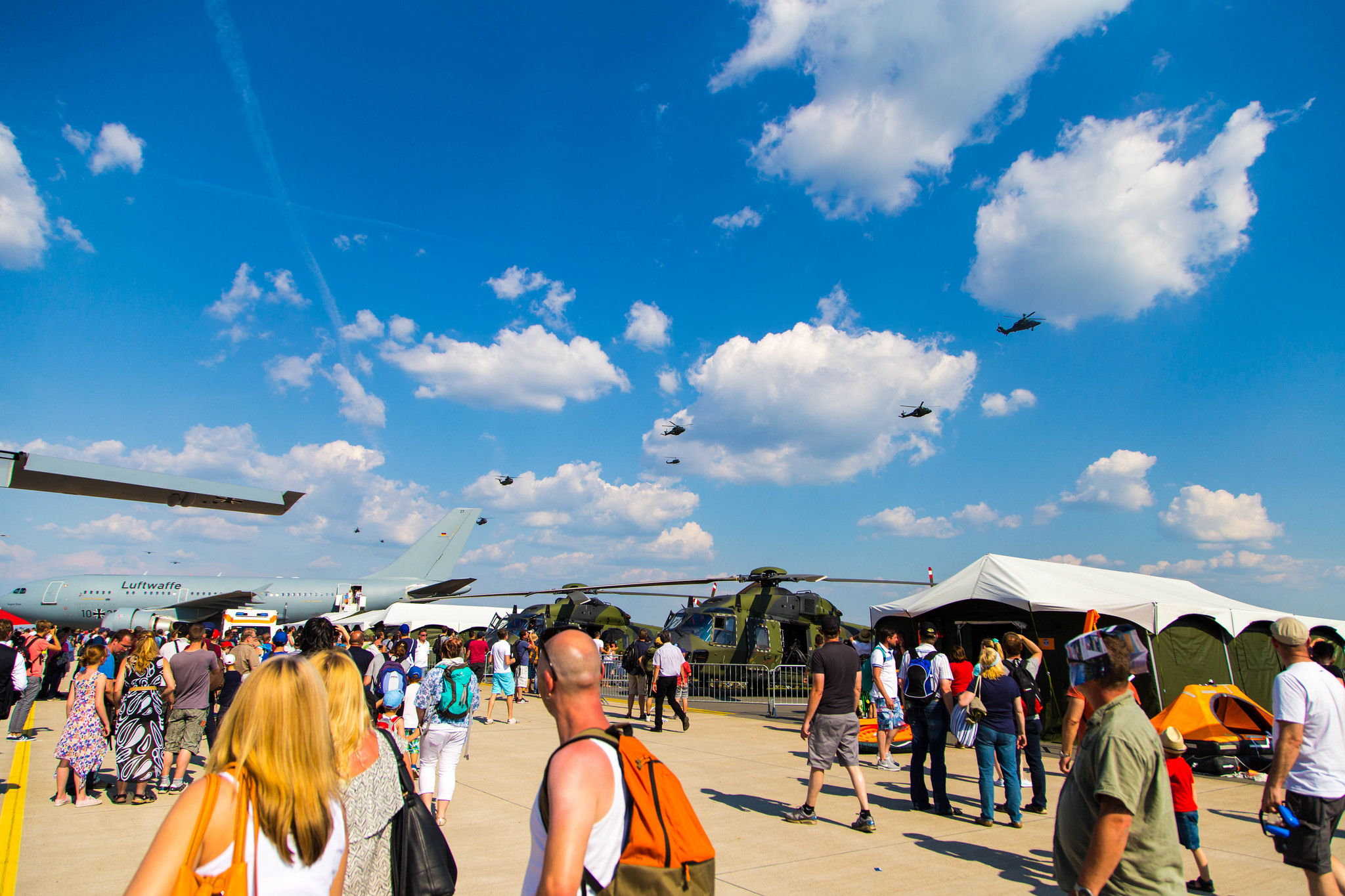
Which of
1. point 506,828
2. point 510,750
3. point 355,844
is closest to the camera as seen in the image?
point 355,844

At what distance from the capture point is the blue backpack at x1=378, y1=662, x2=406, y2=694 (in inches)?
243

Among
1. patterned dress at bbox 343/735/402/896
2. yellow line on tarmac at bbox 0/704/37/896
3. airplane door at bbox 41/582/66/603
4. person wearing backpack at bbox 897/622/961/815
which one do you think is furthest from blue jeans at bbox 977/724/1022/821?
airplane door at bbox 41/582/66/603

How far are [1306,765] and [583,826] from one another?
4.40m

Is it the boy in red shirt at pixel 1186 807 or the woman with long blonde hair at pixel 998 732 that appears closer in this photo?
the boy in red shirt at pixel 1186 807

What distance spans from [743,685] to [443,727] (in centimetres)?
1262

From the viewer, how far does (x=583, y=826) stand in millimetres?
1861

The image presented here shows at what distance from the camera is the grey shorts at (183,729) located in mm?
8336

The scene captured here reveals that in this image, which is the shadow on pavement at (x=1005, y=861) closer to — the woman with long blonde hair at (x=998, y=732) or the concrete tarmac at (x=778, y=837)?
the concrete tarmac at (x=778, y=837)

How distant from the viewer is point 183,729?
841 cm

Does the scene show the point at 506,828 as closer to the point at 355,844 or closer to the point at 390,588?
the point at 355,844

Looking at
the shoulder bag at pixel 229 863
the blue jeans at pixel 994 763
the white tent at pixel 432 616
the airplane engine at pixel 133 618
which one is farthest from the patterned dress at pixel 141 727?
the airplane engine at pixel 133 618

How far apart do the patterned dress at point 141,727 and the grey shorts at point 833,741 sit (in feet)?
23.3

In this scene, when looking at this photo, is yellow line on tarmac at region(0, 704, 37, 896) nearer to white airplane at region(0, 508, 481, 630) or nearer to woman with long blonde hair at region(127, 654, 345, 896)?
woman with long blonde hair at region(127, 654, 345, 896)

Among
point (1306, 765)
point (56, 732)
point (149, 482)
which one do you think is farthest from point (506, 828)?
point (56, 732)
